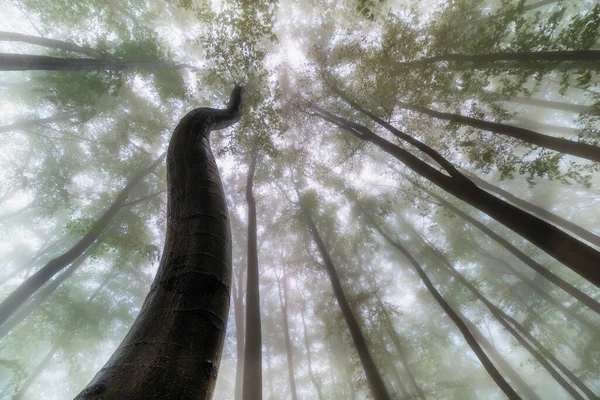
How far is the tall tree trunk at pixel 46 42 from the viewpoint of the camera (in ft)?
27.3

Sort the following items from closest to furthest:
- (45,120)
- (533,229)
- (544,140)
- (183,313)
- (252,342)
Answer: (183,313) → (533,229) → (252,342) → (544,140) → (45,120)

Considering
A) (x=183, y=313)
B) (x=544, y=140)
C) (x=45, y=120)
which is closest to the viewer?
(x=183, y=313)

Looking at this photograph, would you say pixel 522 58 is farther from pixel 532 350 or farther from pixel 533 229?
pixel 532 350

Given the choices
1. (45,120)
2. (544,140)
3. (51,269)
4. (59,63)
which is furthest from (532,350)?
(45,120)

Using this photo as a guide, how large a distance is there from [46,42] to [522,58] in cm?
1488

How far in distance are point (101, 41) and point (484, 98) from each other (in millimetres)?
14265

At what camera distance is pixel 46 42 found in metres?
8.82

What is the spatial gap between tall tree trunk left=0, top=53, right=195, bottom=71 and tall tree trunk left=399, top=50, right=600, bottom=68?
989cm

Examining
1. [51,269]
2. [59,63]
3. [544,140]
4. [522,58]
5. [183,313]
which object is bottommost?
[183,313]

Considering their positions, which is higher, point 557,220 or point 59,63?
point 557,220

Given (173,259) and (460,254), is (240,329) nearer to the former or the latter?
(173,259)

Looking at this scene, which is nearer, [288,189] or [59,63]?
[59,63]

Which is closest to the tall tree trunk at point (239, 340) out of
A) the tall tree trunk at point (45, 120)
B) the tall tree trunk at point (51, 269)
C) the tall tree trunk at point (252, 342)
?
the tall tree trunk at point (252, 342)

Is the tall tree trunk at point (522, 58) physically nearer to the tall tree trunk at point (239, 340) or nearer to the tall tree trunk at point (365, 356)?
the tall tree trunk at point (365, 356)
